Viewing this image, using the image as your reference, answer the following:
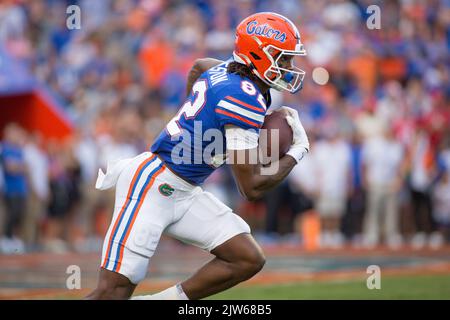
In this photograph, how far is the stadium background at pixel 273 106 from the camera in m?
11.5

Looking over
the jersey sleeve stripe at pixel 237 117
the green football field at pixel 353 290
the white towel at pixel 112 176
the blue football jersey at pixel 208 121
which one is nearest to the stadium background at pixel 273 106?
the green football field at pixel 353 290

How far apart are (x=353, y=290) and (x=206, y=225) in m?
2.73

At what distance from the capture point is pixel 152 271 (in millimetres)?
9383

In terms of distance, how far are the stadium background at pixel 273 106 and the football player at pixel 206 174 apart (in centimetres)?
422

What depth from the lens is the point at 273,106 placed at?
12.4 meters

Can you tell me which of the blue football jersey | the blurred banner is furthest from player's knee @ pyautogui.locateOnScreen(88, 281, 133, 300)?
the blurred banner

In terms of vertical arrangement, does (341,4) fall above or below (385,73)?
above

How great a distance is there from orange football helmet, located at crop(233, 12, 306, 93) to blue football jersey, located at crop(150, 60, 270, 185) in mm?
122

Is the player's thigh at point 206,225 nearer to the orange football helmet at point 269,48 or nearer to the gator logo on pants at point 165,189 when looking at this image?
the gator logo on pants at point 165,189
